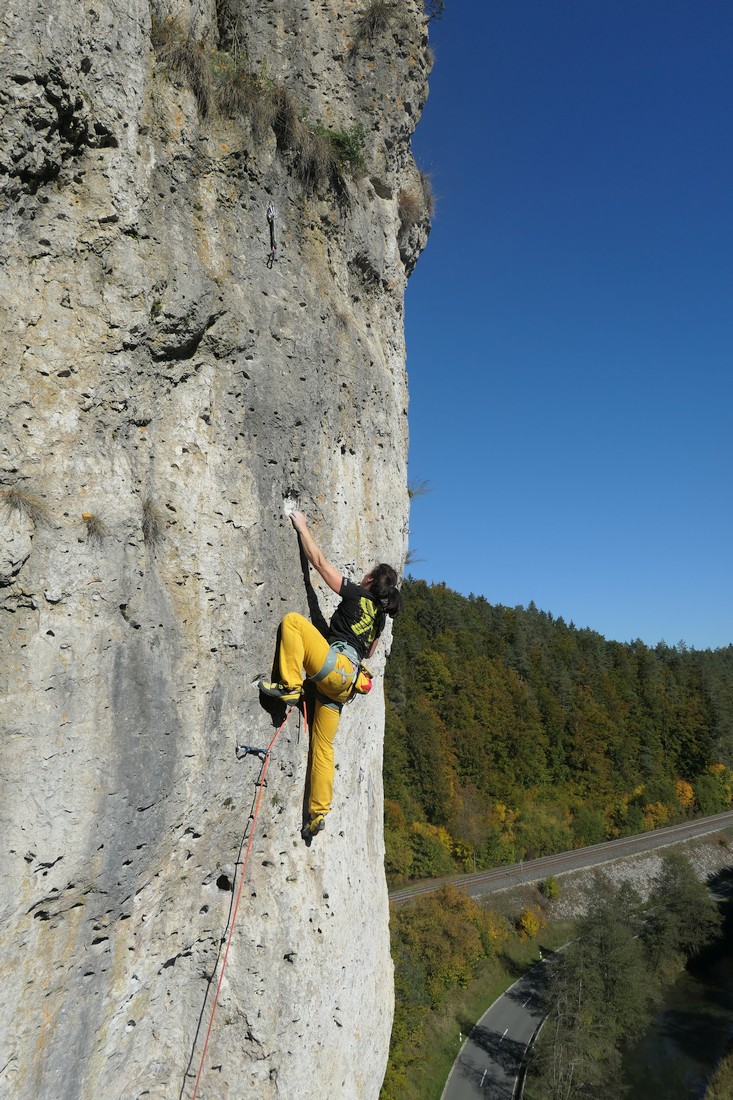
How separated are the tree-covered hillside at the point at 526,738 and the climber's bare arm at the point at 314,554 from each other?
1376 inches

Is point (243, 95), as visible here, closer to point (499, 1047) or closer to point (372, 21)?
point (372, 21)

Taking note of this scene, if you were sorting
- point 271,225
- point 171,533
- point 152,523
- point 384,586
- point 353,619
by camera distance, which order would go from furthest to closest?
point 384,586 → point 353,619 → point 271,225 → point 171,533 → point 152,523

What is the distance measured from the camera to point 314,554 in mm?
4934

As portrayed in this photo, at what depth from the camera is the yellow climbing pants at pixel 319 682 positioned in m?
4.65

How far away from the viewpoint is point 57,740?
3537 mm

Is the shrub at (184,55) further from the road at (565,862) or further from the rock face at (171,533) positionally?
the road at (565,862)

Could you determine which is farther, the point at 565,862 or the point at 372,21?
the point at 565,862

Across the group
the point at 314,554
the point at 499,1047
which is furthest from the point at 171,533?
the point at 499,1047

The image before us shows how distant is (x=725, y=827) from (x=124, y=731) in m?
57.1

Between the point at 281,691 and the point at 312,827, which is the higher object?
the point at 281,691

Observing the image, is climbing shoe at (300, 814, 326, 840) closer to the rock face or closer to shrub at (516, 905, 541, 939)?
the rock face

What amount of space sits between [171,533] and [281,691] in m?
1.39

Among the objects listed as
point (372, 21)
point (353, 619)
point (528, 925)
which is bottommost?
point (528, 925)

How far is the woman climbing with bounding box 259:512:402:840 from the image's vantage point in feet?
15.3
